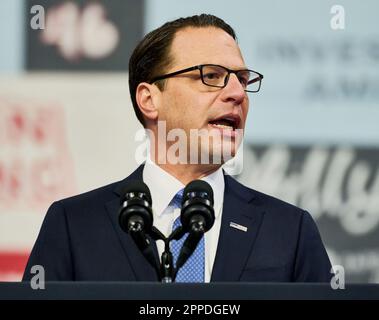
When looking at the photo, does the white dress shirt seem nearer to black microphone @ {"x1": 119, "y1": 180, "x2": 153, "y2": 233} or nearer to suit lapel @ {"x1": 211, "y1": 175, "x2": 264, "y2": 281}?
suit lapel @ {"x1": 211, "y1": 175, "x2": 264, "y2": 281}

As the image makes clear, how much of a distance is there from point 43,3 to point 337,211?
54.9 inches

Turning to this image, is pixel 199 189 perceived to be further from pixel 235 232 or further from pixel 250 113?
pixel 250 113

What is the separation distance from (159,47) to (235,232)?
56 cm

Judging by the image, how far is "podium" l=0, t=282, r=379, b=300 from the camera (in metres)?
1.54

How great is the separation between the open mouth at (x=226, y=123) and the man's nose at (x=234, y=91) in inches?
1.8

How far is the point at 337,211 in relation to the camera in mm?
3490

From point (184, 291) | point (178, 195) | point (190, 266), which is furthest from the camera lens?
point (178, 195)

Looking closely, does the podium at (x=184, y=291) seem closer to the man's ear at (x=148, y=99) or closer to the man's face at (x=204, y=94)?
the man's face at (x=204, y=94)

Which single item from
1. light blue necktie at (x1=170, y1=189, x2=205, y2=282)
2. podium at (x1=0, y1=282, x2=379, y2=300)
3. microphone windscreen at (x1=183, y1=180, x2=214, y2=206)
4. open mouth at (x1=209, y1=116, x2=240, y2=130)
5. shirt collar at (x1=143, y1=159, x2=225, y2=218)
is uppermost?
open mouth at (x1=209, y1=116, x2=240, y2=130)

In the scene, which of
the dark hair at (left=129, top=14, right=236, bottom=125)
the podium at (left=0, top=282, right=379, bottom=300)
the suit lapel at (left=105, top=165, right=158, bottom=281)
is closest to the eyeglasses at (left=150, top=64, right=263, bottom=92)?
the dark hair at (left=129, top=14, right=236, bottom=125)

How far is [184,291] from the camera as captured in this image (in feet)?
5.07
